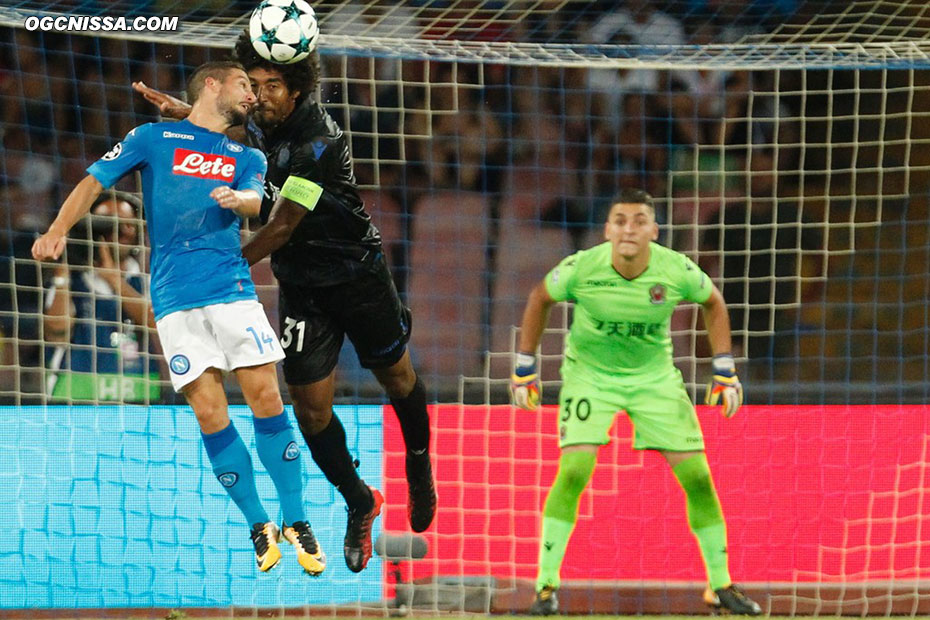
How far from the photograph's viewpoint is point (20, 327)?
27.3ft

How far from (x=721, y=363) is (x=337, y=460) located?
5.83 ft

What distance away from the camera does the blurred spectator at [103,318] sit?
7.45 metres

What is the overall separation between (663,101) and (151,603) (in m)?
4.26

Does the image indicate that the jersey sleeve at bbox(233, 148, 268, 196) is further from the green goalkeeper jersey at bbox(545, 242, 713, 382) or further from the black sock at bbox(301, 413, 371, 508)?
the green goalkeeper jersey at bbox(545, 242, 713, 382)

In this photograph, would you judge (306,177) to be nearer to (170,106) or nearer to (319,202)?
(319,202)

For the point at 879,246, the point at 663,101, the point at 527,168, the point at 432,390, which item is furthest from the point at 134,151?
the point at 879,246

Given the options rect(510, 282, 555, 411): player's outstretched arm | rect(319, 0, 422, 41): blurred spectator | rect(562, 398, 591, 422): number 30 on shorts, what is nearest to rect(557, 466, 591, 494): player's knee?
rect(562, 398, 591, 422): number 30 on shorts

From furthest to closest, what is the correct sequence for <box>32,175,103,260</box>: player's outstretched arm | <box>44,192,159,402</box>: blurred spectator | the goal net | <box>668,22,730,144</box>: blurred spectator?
<box>668,22,730,144</box>: blurred spectator
<box>44,192,159,402</box>: blurred spectator
the goal net
<box>32,175,103,260</box>: player's outstretched arm

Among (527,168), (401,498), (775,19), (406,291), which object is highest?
(775,19)

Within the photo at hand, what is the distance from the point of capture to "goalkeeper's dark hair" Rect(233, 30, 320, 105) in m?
5.65

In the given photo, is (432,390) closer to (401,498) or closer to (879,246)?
(401,498)

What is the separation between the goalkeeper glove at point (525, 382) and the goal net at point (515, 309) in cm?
89

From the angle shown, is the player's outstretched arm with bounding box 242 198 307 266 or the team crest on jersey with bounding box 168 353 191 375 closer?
the team crest on jersey with bounding box 168 353 191 375

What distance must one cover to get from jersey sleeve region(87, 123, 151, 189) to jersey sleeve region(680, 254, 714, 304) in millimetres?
2496
